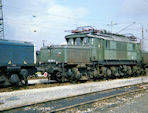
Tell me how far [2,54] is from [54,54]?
4.00 metres

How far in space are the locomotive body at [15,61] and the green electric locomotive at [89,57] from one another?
4.95 ft

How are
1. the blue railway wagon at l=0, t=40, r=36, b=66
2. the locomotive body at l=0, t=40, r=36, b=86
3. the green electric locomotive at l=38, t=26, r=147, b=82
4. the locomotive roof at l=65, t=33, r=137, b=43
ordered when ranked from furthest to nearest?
the locomotive roof at l=65, t=33, r=137, b=43, the green electric locomotive at l=38, t=26, r=147, b=82, the blue railway wagon at l=0, t=40, r=36, b=66, the locomotive body at l=0, t=40, r=36, b=86

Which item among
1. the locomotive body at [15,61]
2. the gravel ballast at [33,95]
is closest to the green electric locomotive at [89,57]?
the locomotive body at [15,61]

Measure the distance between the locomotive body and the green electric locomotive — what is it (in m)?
1.51

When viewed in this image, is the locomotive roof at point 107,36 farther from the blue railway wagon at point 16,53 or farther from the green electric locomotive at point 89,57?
the blue railway wagon at point 16,53

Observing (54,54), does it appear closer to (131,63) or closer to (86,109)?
(86,109)

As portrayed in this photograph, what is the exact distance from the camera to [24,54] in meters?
11.9

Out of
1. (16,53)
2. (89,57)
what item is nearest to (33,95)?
(16,53)

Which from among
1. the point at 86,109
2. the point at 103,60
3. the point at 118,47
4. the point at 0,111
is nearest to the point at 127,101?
the point at 86,109

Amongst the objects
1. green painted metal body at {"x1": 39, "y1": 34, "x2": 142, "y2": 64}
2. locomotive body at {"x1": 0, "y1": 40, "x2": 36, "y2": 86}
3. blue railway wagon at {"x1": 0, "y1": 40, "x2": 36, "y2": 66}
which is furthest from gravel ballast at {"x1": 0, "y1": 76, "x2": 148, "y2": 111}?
green painted metal body at {"x1": 39, "y1": 34, "x2": 142, "y2": 64}

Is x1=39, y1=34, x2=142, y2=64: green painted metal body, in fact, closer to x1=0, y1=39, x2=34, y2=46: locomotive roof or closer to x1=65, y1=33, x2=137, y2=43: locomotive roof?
x1=65, y1=33, x2=137, y2=43: locomotive roof

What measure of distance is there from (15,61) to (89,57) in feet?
20.1

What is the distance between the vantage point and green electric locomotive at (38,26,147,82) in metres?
13.4

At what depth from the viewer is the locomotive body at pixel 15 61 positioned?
10.8 meters
